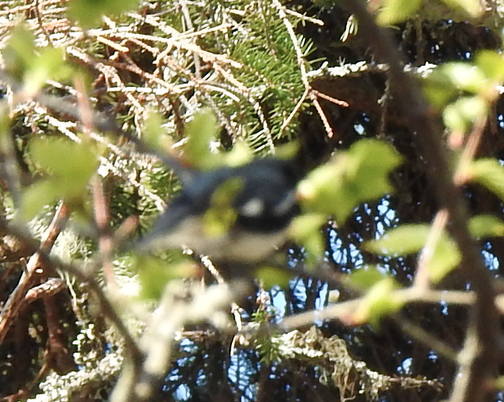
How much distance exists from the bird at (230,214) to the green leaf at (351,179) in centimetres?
4

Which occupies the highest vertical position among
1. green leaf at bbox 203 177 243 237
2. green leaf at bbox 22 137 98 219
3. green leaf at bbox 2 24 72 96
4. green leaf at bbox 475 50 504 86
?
green leaf at bbox 2 24 72 96

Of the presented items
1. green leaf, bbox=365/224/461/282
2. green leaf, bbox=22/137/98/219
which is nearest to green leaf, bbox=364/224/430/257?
green leaf, bbox=365/224/461/282

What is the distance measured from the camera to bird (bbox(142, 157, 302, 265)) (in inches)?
9.9

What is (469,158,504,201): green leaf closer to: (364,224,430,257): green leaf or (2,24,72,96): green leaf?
(364,224,430,257): green leaf

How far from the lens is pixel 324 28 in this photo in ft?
2.73

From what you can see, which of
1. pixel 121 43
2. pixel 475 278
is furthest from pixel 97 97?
pixel 475 278

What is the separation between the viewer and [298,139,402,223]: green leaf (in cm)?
21

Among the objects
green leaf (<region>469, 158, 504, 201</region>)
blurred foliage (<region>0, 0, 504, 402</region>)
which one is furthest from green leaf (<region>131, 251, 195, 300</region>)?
green leaf (<region>469, 158, 504, 201</region>)

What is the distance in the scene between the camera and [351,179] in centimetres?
22

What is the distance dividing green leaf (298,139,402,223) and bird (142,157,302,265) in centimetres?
4

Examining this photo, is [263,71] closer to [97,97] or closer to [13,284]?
[97,97]

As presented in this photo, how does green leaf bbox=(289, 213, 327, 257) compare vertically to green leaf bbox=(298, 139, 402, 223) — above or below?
below

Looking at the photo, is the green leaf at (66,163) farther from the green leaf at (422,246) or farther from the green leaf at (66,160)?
the green leaf at (422,246)

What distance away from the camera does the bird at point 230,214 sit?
252 mm
